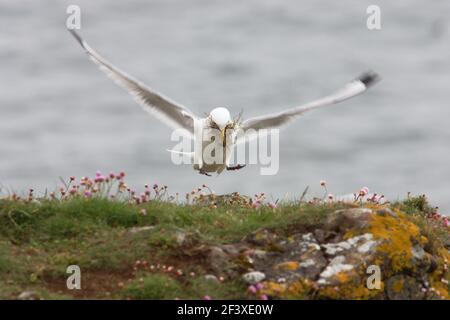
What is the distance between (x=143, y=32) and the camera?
2650 inches

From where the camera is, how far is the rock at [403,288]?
390 inches

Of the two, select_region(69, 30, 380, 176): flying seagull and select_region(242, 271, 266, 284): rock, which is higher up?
select_region(69, 30, 380, 176): flying seagull

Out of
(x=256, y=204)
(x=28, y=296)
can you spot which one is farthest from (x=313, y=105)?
(x=28, y=296)

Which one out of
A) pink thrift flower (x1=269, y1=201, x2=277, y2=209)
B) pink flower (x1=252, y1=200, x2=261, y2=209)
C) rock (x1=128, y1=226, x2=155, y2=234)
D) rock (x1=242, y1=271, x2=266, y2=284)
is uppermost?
pink flower (x1=252, y1=200, x2=261, y2=209)

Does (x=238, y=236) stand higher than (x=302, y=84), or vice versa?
(x=302, y=84)

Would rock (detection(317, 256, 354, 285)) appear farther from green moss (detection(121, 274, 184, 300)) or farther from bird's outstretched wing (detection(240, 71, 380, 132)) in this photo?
bird's outstretched wing (detection(240, 71, 380, 132))

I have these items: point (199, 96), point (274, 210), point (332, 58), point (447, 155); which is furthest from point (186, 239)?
point (332, 58)

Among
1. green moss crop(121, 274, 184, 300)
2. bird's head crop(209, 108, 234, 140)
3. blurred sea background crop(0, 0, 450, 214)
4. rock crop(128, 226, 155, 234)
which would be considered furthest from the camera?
blurred sea background crop(0, 0, 450, 214)

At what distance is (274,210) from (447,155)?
34977mm

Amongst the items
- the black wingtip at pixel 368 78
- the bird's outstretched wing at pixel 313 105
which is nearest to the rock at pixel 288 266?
the bird's outstretched wing at pixel 313 105

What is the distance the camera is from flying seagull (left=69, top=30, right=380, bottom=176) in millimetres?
16406

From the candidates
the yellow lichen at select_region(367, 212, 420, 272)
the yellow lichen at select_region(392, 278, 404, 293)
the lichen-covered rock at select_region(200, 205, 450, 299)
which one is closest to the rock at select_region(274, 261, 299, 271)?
the lichen-covered rock at select_region(200, 205, 450, 299)

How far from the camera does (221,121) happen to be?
1636cm
